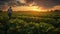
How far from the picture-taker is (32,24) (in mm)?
16094

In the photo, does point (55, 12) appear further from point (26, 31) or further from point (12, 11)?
point (26, 31)

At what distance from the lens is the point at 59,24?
53.8 feet

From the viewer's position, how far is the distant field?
14.8 metres

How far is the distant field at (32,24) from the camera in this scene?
14815 mm

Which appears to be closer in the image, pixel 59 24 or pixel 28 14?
pixel 59 24

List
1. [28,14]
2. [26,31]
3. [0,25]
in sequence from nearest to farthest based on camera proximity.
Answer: [26,31] → [0,25] → [28,14]

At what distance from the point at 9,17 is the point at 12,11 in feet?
4.77

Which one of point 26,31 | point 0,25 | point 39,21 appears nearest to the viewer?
point 26,31

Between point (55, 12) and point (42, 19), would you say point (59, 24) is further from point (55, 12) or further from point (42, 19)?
point (55, 12)

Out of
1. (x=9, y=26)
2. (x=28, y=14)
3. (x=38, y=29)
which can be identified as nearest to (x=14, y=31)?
(x=9, y=26)

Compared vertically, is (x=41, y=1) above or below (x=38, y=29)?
above

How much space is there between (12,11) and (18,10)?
816 mm

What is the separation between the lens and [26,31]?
1466 cm

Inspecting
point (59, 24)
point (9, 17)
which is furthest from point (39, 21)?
point (9, 17)
